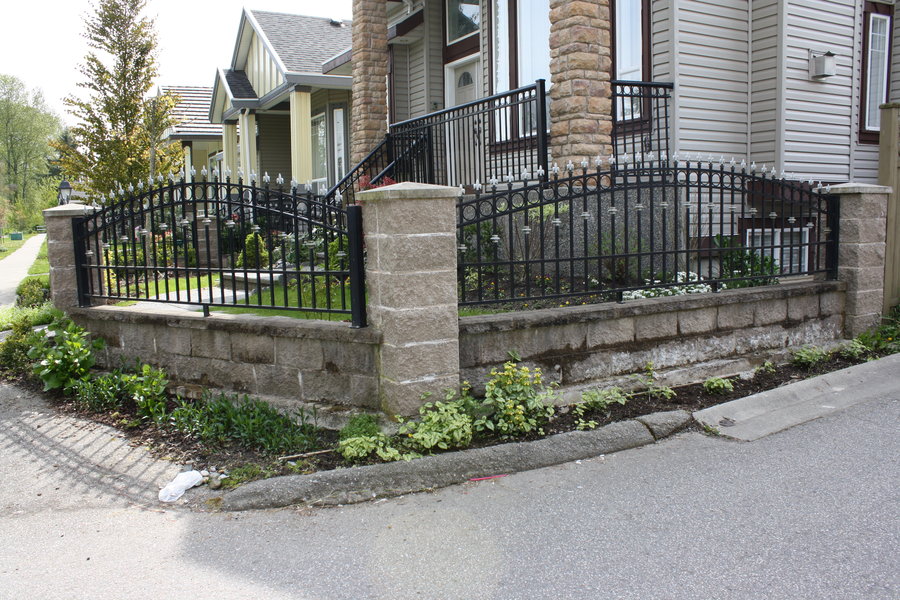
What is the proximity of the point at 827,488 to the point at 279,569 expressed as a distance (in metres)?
2.96

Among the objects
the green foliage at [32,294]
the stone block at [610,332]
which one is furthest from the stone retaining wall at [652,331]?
the green foliage at [32,294]

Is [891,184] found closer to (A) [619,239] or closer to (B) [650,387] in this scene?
(A) [619,239]

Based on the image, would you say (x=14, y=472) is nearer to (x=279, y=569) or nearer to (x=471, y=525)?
(x=279, y=569)

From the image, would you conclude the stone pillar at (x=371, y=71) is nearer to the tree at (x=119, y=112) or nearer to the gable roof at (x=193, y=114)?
the tree at (x=119, y=112)

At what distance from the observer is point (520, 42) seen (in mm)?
11055

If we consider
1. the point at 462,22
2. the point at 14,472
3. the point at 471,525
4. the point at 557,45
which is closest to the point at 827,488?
the point at 471,525

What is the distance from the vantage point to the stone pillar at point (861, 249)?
6.80m

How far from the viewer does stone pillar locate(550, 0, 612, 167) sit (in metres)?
7.99

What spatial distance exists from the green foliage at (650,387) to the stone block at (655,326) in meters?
0.23

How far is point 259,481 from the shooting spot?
412 centimetres

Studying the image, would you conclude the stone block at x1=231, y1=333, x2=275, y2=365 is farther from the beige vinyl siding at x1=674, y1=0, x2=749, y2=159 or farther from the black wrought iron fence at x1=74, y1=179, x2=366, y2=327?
the beige vinyl siding at x1=674, y1=0, x2=749, y2=159

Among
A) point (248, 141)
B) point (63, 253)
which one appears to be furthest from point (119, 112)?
point (63, 253)

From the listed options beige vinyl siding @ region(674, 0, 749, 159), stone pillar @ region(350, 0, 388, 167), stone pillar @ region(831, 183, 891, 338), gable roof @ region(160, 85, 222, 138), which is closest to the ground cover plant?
stone pillar @ region(831, 183, 891, 338)

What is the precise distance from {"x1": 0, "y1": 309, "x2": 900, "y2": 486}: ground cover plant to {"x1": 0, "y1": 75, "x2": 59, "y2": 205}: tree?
221ft
